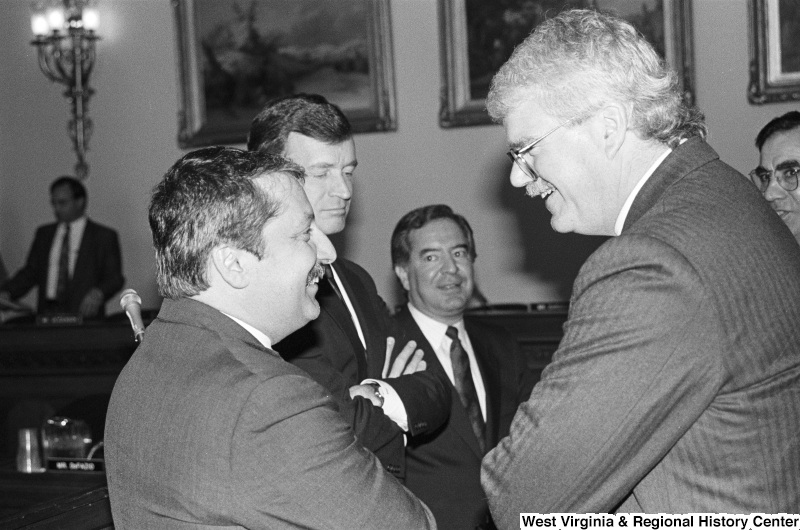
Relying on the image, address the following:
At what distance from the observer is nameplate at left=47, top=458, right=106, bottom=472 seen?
3715mm

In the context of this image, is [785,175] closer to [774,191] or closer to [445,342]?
[774,191]

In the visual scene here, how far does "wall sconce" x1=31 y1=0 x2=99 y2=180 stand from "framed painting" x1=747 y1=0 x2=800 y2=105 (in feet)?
17.7

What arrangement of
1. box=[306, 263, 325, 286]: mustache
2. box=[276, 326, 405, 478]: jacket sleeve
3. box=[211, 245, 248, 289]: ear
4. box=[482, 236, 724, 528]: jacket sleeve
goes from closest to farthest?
1. box=[482, 236, 724, 528]: jacket sleeve
2. box=[211, 245, 248, 289]: ear
3. box=[306, 263, 325, 286]: mustache
4. box=[276, 326, 405, 478]: jacket sleeve

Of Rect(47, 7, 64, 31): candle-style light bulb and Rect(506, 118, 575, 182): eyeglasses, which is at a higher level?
Rect(47, 7, 64, 31): candle-style light bulb

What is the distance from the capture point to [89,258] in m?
8.11

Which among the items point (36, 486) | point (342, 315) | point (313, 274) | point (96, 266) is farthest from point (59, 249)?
point (313, 274)

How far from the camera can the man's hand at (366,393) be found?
99.4 inches

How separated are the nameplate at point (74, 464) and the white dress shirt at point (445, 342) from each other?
1.38 m

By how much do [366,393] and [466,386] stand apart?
1.19 metres

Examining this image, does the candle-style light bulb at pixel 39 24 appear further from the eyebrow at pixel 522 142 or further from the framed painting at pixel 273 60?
the eyebrow at pixel 522 142

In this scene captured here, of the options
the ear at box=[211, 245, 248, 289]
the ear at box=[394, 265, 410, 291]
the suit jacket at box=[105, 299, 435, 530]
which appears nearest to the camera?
the suit jacket at box=[105, 299, 435, 530]

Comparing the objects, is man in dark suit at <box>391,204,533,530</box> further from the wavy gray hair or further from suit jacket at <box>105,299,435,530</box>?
the wavy gray hair

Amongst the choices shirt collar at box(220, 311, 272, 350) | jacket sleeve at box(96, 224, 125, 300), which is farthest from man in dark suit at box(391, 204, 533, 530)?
jacket sleeve at box(96, 224, 125, 300)

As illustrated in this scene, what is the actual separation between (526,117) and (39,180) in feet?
26.5
